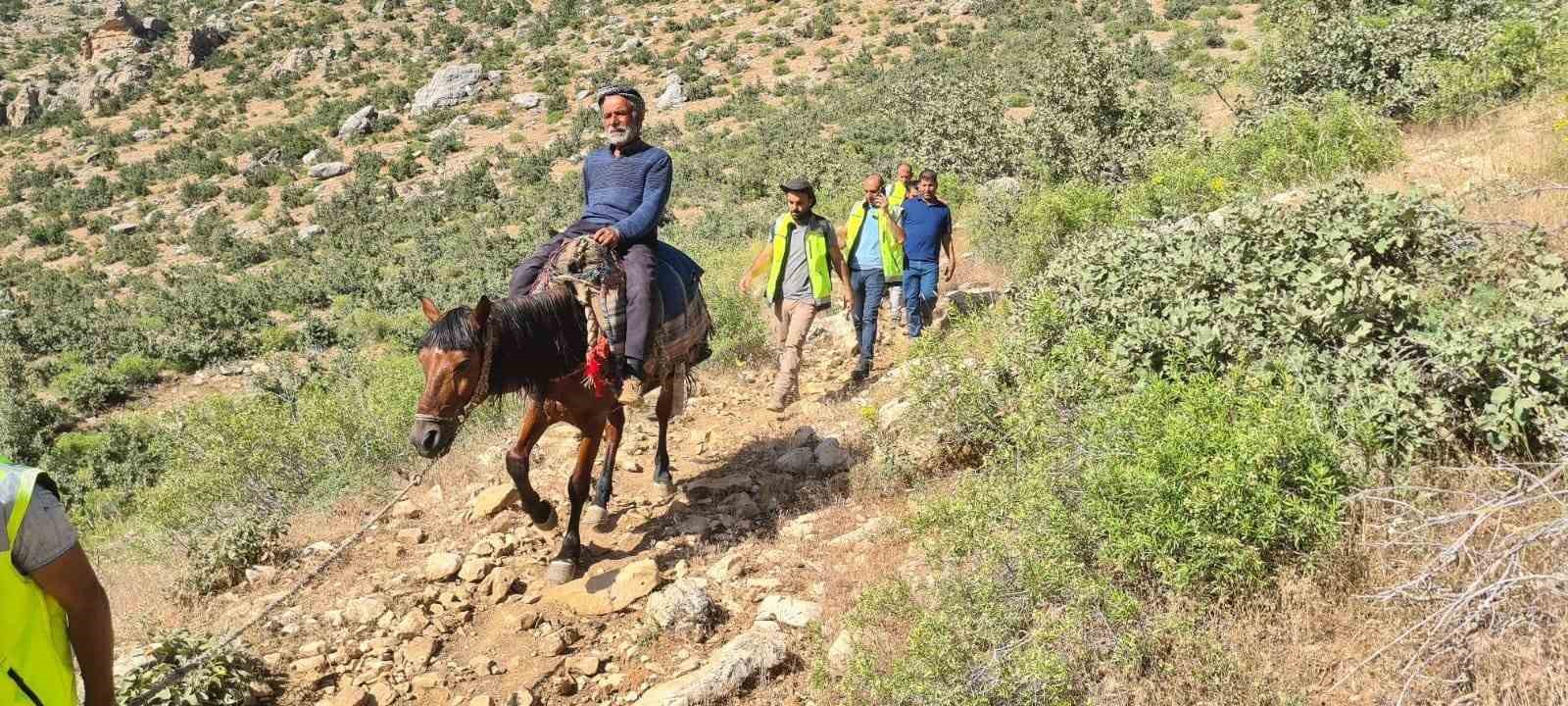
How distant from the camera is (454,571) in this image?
5.04 meters

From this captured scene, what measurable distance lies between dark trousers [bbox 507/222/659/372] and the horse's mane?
26 centimetres

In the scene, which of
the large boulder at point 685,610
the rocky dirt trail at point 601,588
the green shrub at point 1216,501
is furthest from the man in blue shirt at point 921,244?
the green shrub at point 1216,501

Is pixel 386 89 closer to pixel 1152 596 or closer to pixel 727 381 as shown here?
pixel 727 381

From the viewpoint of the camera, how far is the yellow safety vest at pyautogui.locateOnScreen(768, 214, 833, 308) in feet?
24.6

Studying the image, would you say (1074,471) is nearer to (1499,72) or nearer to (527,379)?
(527,379)

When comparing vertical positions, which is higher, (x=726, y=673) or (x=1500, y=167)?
(x=1500, y=167)

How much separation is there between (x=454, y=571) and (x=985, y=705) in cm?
341

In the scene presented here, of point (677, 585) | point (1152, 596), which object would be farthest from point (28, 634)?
point (1152, 596)

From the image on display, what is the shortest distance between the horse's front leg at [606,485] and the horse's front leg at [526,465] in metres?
0.42

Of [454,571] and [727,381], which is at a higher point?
[454,571]

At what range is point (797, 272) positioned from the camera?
758 centimetres

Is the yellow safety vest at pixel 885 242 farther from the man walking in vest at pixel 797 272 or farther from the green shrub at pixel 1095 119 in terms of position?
the green shrub at pixel 1095 119

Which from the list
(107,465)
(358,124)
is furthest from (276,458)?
(358,124)

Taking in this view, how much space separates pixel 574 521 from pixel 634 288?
1.45 metres
